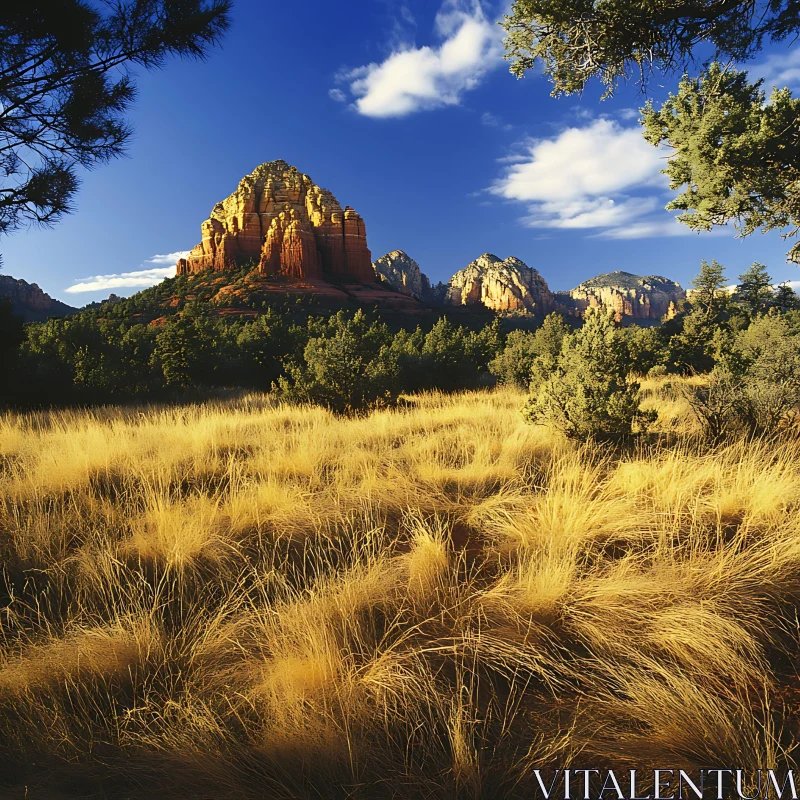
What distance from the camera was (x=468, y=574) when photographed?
2.54 meters

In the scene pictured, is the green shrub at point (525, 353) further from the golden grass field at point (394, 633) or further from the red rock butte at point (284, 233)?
the red rock butte at point (284, 233)

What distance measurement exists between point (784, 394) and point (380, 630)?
21.9ft

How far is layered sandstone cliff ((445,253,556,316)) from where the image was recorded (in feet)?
452

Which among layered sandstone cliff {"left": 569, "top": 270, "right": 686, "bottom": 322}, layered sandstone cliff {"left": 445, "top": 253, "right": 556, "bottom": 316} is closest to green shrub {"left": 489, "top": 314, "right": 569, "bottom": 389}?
layered sandstone cliff {"left": 445, "top": 253, "right": 556, "bottom": 316}

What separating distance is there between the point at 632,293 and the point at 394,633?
191018mm

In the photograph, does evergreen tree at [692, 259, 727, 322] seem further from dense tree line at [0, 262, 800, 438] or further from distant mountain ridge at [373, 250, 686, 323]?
distant mountain ridge at [373, 250, 686, 323]

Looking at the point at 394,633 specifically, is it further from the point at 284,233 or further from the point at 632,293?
the point at 632,293

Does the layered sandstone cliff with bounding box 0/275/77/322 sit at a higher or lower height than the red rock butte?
lower

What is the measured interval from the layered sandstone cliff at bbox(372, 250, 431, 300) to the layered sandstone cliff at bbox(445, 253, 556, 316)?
10.5 m

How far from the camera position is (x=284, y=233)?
331ft

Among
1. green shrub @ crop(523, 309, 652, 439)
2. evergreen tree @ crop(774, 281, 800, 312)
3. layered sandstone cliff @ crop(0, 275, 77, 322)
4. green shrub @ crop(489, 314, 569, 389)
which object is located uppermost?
layered sandstone cliff @ crop(0, 275, 77, 322)

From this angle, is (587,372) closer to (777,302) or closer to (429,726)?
(429,726)

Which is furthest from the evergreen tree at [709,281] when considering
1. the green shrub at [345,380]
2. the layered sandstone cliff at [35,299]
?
the layered sandstone cliff at [35,299]

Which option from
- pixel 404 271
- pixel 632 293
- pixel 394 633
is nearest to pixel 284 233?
pixel 404 271
